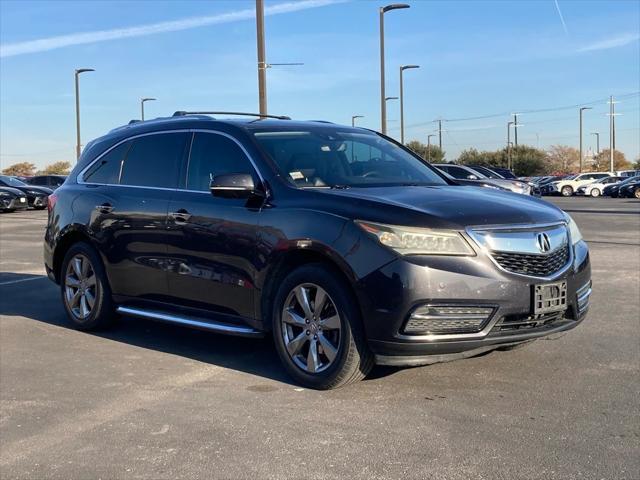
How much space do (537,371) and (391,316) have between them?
1479 mm

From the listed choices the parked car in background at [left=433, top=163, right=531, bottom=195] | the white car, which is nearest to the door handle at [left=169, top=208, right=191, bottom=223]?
the parked car in background at [left=433, top=163, right=531, bottom=195]

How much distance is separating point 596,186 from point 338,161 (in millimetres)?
44414

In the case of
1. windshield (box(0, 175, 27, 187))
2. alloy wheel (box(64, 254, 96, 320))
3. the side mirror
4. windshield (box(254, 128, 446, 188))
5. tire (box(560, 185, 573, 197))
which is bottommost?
alloy wheel (box(64, 254, 96, 320))

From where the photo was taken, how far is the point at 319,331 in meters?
4.52

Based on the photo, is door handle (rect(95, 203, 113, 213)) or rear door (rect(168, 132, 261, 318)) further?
door handle (rect(95, 203, 113, 213))

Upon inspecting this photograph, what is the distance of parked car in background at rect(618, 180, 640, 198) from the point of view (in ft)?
130

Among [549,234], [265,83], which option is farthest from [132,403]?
[265,83]

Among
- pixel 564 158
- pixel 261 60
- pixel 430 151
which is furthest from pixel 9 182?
pixel 564 158

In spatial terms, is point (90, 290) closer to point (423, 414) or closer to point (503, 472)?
point (423, 414)

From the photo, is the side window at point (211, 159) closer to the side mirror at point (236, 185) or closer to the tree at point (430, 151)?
the side mirror at point (236, 185)

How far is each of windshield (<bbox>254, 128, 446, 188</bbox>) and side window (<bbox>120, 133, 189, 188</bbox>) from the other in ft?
2.79

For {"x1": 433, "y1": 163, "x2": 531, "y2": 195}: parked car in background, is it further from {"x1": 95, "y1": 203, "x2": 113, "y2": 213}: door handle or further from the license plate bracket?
the license plate bracket

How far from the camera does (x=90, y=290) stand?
6367mm

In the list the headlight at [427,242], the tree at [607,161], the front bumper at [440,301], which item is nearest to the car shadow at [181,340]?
the front bumper at [440,301]
